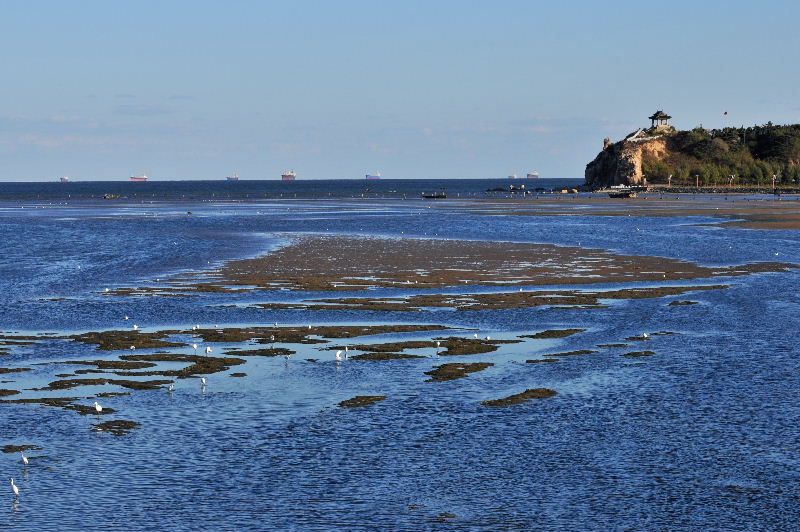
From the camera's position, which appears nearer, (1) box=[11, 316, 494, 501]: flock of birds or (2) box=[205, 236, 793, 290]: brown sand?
(1) box=[11, 316, 494, 501]: flock of birds

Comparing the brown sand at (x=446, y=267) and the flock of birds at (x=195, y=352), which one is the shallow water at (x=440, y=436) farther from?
the brown sand at (x=446, y=267)

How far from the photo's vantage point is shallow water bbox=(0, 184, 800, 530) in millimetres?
15469

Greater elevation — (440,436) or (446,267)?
(446,267)

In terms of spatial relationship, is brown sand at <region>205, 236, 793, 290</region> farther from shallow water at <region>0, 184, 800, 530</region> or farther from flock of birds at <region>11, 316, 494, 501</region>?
flock of birds at <region>11, 316, 494, 501</region>

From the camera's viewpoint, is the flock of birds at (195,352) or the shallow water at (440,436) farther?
the flock of birds at (195,352)

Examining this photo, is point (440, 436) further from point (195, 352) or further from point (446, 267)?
point (446, 267)

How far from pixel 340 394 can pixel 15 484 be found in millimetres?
8309

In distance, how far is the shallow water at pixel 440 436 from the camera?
15469mm

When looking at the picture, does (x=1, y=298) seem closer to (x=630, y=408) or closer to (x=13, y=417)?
(x=13, y=417)

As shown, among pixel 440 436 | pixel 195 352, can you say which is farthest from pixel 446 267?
pixel 440 436

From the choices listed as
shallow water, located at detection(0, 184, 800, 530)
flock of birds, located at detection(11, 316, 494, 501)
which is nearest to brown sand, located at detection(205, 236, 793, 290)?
shallow water, located at detection(0, 184, 800, 530)

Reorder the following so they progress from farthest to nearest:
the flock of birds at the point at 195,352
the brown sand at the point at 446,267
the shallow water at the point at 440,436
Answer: the brown sand at the point at 446,267
the flock of birds at the point at 195,352
the shallow water at the point at 440,436

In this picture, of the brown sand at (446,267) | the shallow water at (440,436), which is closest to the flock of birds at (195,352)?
the shallow water at (440,436)

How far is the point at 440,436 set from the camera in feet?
64.0
